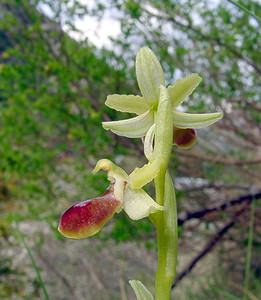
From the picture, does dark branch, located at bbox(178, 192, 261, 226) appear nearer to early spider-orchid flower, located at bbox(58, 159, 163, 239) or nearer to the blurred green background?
the blurred green background

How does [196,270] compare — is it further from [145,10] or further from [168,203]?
[168,203]

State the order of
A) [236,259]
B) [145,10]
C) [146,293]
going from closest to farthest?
[146,293]
[145,10]
[236,259]

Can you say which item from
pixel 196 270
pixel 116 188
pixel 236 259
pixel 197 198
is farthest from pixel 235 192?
Answer: pixel 116 188

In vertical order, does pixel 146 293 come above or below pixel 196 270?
above

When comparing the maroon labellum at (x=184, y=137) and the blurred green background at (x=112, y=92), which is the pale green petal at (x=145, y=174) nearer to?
the maroon labellum at (x=184, y=137)

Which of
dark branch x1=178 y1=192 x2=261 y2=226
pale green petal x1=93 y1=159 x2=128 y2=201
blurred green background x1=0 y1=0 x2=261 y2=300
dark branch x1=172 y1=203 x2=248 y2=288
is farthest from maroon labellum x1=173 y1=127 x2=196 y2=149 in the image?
blurred green background x1=0 y1=0 x2=261 y2=300

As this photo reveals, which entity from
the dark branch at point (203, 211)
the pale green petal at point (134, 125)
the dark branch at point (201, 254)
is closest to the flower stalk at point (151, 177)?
the pale green petal at point (134, 125)

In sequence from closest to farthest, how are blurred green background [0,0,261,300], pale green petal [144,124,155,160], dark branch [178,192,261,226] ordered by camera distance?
pale green petal [144,124,155,160], dark branch [178,192,261,226], blurred green background [0,0,261,300]
